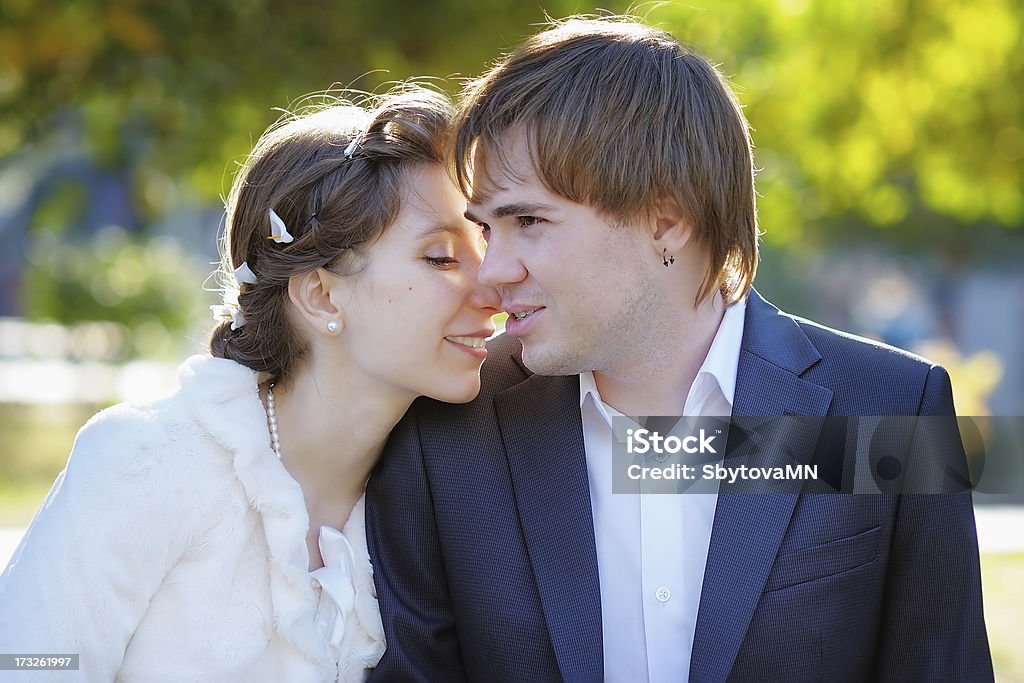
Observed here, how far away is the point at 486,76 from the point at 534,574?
4.36ft

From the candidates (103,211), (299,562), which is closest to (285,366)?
(299,562)

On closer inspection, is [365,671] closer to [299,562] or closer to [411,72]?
[299,562]

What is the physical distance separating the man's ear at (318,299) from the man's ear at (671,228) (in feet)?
2.83

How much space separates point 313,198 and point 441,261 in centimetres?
37

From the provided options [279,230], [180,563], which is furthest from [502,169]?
[180,563]

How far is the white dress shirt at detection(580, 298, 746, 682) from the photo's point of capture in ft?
Answer: 9.27

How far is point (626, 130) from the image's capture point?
10.0ft

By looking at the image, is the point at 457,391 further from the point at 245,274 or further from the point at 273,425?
the point at 245,274

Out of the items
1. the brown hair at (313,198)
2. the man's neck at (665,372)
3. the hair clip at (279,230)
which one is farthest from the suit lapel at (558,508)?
the hair clip at (279,230)

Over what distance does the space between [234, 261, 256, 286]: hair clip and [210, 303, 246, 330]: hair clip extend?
0.09m

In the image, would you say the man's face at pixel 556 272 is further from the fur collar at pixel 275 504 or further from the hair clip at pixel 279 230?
the fur collar at pixel 275 504

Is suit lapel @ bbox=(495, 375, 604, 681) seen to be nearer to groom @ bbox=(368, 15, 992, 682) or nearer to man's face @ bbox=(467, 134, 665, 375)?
groom @ bbox=(368, 15, 992, 682)

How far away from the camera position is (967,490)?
2787mm

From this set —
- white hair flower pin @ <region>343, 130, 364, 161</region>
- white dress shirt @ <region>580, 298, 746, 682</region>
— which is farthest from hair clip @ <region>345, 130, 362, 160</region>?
white dress shirt @ <region>580, 298, 746, 682</region>
